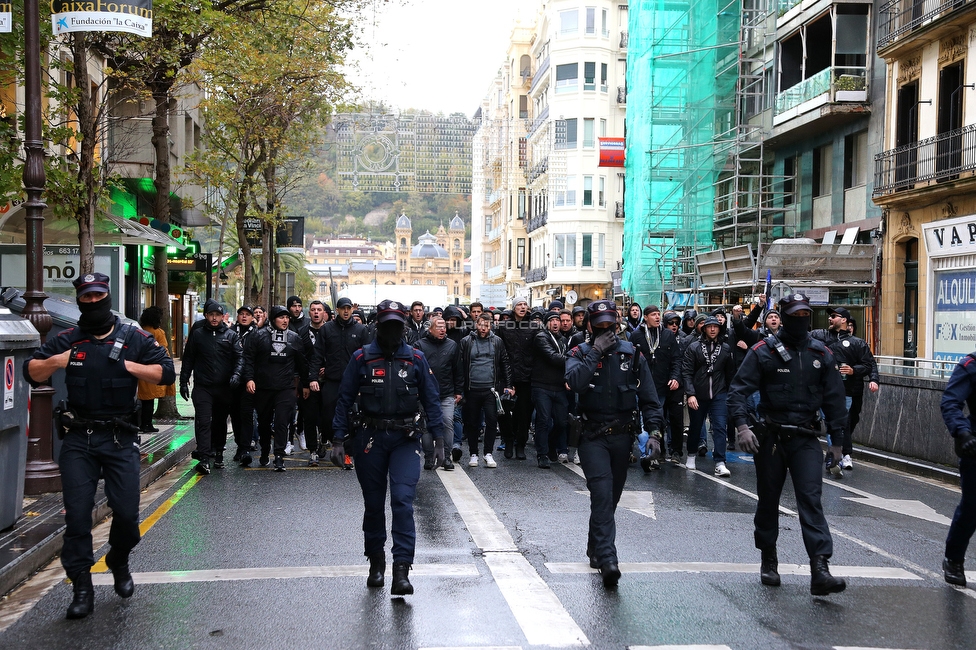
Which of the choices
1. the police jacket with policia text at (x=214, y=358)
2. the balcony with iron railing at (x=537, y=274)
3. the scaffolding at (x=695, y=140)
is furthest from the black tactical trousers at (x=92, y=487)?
the balcony with iron railing at (x=537, y=274)

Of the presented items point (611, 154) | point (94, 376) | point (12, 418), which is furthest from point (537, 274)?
point (94, 376)

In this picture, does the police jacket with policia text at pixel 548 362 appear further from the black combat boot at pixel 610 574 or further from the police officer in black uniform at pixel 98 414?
the police officer in black uniform at pixel 98 414

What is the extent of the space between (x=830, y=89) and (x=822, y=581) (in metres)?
20.5

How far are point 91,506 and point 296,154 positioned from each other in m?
19.7

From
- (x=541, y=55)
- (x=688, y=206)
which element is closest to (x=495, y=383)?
(x=688, y=206)

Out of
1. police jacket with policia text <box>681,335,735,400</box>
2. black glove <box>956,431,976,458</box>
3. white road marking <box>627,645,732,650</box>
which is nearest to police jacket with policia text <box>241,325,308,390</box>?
police jacket with policia text <box>681,335,735,400</box>

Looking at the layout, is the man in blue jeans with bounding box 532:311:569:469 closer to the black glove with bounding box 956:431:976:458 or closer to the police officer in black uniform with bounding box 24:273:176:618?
the black glove with bounding box 956:431:976:458

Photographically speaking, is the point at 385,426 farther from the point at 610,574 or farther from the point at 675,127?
the point at 675,127

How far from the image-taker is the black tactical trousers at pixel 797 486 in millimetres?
6500

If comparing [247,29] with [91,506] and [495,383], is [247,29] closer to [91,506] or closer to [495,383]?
[495,383]

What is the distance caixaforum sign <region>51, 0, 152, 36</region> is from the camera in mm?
10211

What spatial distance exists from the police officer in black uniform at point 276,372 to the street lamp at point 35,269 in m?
2.65

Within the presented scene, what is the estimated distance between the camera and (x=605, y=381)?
7074mm

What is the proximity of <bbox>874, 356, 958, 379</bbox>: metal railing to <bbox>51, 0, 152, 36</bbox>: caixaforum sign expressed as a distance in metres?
10.8
